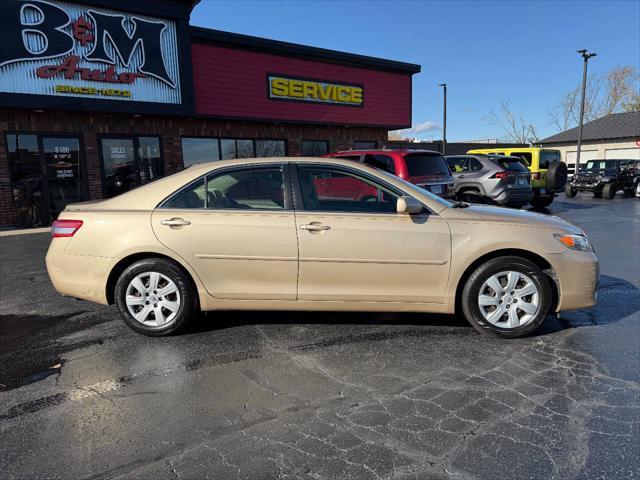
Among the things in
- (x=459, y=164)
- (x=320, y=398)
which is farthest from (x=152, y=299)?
(x=459, y=164)

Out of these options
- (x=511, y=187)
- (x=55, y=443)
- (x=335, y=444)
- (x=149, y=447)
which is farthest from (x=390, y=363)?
(x=511, y=187)

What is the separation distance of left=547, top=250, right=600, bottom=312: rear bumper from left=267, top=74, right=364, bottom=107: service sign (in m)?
12.7

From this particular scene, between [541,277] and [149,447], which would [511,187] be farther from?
[149,447]

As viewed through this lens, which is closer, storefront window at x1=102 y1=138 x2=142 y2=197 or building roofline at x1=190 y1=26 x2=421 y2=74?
storefront window at x1=102 y1=138 x2=142 y2=197

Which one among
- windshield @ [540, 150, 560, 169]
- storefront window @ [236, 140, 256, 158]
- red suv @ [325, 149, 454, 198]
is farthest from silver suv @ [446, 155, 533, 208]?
storefront window @ [236, 140, 256, 158]

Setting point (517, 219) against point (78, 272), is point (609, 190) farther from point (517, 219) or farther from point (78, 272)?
point (78, 272)

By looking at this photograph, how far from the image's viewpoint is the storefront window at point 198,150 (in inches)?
549

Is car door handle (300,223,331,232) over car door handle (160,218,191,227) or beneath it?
beneath

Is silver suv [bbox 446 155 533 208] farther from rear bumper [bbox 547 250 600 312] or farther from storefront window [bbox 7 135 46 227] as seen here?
storefront window [bbox 7 135 46 227]

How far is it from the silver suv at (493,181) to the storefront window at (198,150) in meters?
7.79

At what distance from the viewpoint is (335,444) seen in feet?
7.91

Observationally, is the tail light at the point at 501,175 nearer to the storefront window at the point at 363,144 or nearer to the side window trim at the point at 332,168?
the storefront window at the point at 363,144

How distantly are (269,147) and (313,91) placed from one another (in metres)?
2.58

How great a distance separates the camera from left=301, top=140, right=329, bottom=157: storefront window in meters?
16.7
